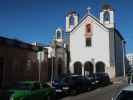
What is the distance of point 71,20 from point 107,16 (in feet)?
23.1

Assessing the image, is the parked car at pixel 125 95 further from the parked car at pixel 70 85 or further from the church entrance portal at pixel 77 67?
A: the church entrance portal at pixel 77 67

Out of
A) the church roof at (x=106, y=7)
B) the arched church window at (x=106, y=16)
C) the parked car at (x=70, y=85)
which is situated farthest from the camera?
the arched church window at (x=106, y=16)

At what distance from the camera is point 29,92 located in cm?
1588

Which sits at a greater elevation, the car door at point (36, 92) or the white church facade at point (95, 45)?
the white church facade at point (95, 45)

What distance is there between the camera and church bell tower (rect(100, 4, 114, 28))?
5600cm

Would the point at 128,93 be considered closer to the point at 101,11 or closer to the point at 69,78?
the point at 69,78

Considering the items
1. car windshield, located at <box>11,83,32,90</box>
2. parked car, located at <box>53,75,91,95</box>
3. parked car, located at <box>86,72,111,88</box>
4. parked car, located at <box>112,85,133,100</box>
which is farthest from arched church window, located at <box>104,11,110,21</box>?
parked car, located at <box>112,85,133,100</box>

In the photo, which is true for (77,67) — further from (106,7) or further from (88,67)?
(106,7)

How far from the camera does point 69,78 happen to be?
25297mm

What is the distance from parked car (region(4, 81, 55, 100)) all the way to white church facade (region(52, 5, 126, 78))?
1395 inches

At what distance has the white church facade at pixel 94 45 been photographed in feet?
177

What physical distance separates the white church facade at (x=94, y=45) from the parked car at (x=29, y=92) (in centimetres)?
3544

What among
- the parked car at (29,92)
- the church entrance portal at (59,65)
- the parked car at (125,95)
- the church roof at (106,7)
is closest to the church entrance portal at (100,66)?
the church entrance portal at (59,65)

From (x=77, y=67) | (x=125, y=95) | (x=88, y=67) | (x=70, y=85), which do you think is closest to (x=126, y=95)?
(x=125, y=95)
